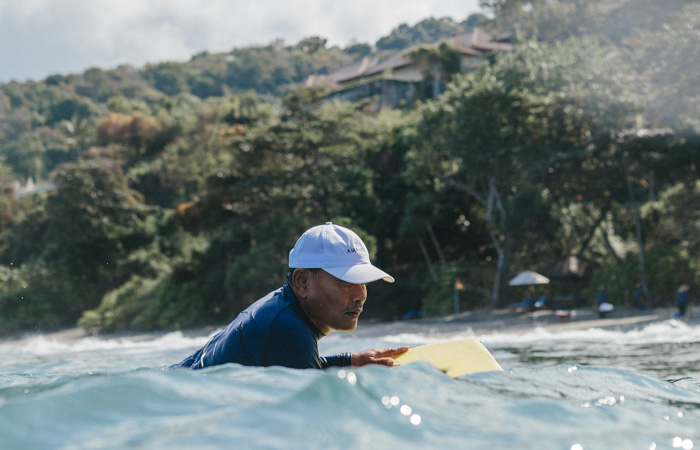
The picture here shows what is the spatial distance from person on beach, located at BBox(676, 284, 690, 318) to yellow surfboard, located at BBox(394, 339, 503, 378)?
15147 millimetres

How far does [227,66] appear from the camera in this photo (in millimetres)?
131125

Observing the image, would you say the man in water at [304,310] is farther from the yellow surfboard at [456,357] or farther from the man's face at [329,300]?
the yellow surfboard at [456,357]

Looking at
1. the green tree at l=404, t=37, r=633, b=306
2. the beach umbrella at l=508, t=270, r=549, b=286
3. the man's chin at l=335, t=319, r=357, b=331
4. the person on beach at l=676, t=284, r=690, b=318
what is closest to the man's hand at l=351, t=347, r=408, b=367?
the man's chin at l=335, t=319, r=357, b=331

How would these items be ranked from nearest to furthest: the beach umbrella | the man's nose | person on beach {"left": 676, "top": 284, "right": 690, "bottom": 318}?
the man's nose < person on beach {"left": 676, "top": 284, "right": 690, "bottom": 318} < the beach umbrella

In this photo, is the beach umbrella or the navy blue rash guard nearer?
the navy blue rash guard

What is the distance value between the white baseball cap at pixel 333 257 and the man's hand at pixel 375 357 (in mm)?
522

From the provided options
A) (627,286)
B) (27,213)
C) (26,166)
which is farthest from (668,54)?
(26,166)

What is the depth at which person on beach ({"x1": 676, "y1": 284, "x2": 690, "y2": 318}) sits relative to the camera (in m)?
Answer: 17.6

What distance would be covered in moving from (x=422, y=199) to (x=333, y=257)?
23.2 metres

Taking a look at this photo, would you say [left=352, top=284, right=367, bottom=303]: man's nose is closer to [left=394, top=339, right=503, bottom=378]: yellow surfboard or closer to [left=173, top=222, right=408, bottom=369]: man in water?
[left=173, top=222, right=408, bottom=369]: man in water

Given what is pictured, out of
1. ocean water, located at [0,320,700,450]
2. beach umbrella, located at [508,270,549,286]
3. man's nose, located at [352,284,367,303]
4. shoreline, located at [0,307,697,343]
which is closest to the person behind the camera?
ocean water, located at [0,320,700,450]

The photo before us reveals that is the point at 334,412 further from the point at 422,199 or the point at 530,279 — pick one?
the point at 422,199

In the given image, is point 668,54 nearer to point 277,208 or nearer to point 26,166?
point 277,208

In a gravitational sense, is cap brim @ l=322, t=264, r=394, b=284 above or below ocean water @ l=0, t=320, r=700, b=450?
above
